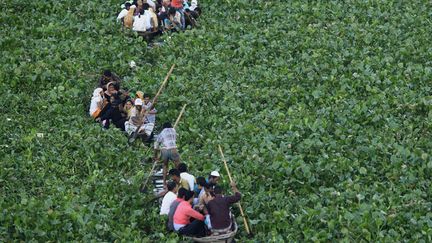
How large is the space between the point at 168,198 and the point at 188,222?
64cm

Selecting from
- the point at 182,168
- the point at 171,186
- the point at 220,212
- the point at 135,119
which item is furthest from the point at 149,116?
the point at 220,212

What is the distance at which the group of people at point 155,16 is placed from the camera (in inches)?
957

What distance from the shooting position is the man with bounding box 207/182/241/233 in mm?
14722

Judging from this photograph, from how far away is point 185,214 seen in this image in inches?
588

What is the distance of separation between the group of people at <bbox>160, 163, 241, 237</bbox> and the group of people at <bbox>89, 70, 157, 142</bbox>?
3160mm

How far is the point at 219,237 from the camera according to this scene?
1462 centimetres

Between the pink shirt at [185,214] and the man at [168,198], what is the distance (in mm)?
399

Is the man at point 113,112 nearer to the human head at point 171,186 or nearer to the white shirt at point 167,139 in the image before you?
the white shirt at point 167,139

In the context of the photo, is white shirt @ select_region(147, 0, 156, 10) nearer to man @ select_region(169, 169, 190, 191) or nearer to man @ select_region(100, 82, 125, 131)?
man @ select_region(100, 82, 125, 131)

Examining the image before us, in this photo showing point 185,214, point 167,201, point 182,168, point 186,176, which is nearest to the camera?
point 185,214

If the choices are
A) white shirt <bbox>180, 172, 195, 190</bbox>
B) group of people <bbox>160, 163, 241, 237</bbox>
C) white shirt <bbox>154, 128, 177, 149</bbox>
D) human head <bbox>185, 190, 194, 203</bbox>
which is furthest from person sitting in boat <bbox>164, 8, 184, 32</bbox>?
human head <bbox>185, 190, 194, 203</bbox>

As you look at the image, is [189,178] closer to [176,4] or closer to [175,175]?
[175,175]

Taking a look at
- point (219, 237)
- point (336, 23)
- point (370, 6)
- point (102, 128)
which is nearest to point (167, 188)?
point (219, 237)

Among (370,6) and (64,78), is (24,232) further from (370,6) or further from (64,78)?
(370,6)
